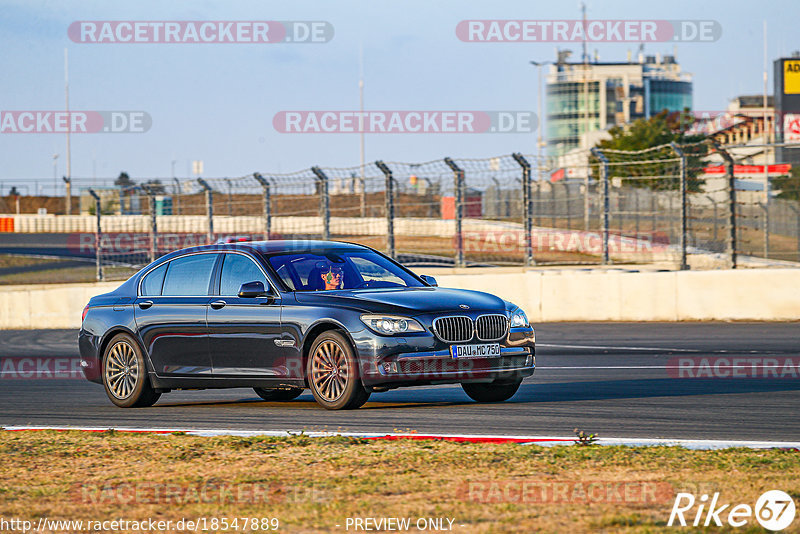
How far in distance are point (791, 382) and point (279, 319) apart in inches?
192

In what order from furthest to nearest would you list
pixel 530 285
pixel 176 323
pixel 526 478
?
pixel 530 285
pixel 176 323
pixel 526 478

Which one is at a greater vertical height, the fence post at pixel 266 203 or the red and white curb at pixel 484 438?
the fence post at pixel 266 203

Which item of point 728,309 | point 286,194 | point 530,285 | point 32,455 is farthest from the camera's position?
point 286,194

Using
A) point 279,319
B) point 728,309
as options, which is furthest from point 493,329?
point 728,309

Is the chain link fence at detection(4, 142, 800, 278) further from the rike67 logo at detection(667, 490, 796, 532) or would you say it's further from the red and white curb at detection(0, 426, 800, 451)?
the rike67 logo at detection(667, 490, 796, 532)

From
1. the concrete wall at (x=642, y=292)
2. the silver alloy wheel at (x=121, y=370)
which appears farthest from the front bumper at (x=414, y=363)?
the concrete wall at (x=642, y=292)

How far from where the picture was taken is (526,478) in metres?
6.80

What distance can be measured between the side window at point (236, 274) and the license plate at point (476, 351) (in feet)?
6.11

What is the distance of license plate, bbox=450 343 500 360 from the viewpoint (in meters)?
10.4

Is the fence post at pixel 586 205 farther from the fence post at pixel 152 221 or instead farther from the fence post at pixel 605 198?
the fence post at pixel 152 221

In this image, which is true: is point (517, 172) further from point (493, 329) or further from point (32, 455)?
point (32, 455)

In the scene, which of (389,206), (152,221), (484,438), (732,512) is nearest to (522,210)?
(389,206)

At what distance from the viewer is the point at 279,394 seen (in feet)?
40.0

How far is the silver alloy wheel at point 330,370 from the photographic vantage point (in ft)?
34.4
